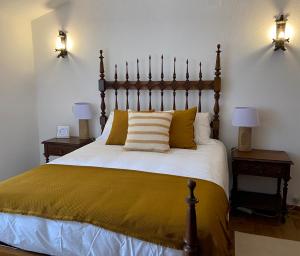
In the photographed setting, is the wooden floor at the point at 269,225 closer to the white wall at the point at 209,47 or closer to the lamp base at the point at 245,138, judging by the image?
the white wall at the point at 209,47


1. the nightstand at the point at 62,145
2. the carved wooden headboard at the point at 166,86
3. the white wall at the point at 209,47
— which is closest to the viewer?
the white wall at the point at 209,47

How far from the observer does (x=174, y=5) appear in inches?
116

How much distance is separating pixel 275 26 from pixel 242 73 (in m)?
0.54

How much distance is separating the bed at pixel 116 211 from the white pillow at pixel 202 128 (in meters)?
0.71

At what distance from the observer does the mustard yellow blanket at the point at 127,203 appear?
1190 millimetres

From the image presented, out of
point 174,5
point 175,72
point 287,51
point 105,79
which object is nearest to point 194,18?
point 174,5

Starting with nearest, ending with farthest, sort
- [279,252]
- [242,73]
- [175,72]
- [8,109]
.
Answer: [279,252] → [242,73] → [175,72] → [8,109]

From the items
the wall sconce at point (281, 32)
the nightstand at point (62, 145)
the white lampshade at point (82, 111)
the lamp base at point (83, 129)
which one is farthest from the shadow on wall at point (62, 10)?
the wall sconce at point (281, 32)

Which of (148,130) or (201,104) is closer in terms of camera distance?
A: (148,130)

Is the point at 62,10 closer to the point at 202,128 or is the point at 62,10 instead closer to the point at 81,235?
the point at 202,128

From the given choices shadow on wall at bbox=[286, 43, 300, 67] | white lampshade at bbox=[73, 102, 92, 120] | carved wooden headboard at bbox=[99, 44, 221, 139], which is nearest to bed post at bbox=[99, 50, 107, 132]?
carved wooden headboard at bbox=[99, 44, 221, 139]

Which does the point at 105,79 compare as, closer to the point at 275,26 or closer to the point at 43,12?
the point at 43,12

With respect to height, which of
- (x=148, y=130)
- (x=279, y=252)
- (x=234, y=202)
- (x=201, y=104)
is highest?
(x=201, y=104)

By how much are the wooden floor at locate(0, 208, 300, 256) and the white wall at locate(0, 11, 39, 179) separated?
268 centimetres
